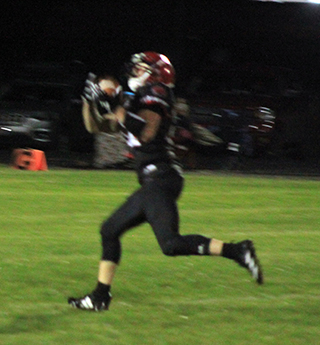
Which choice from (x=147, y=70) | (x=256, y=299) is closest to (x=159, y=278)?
(x=256, y=299)

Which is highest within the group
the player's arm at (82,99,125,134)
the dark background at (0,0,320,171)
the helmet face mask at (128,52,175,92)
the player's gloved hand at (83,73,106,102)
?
the helmet face mask at (128,52,175,92)

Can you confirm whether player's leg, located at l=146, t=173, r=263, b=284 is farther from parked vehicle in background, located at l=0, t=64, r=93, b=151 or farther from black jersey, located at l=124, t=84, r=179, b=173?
parked vehicle in background, located at l=0, t=64, r=93, b=151

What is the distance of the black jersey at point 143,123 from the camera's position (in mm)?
5858

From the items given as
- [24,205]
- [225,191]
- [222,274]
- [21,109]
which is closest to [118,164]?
[21,109]

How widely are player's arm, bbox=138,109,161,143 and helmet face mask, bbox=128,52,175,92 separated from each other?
0.24 m

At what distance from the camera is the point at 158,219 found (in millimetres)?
5922

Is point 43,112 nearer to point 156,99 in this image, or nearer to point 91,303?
point 91,303

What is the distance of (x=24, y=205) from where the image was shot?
12.3 metres

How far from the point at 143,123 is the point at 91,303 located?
141cm

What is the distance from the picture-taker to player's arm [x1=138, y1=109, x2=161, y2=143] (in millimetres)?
5846

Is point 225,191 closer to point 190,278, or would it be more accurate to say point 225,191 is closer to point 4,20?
point 190,278

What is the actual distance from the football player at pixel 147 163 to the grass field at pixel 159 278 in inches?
15.8

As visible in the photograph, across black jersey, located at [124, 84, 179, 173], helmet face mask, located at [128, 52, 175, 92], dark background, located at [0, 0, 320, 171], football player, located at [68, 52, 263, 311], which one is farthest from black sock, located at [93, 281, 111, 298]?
dark background, located at [0, 0, 320, 171]

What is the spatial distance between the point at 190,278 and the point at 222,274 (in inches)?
14.8
